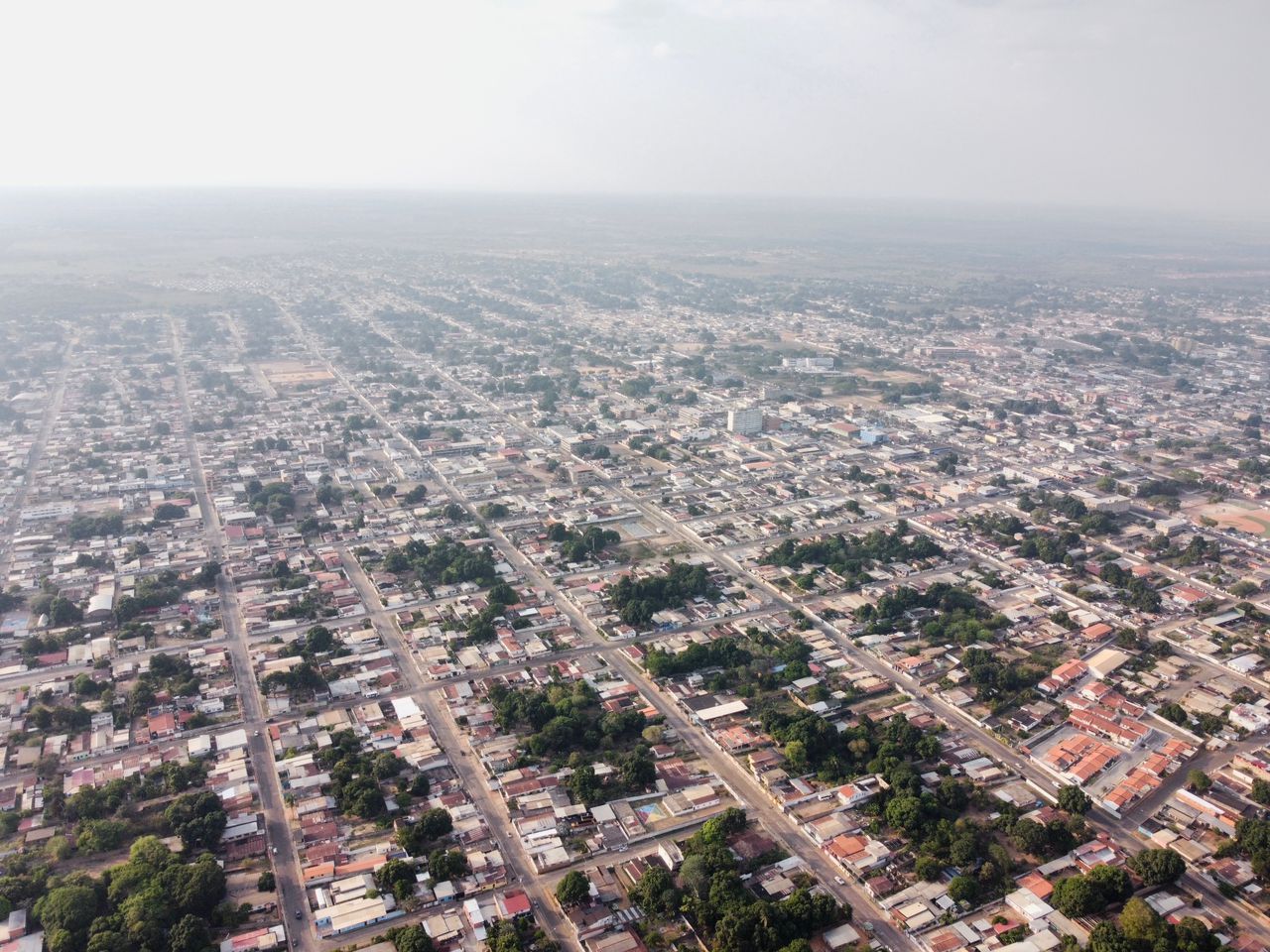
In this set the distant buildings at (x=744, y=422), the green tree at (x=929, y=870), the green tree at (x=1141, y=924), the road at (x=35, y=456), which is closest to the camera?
the green tree at (x=1141, y=924)

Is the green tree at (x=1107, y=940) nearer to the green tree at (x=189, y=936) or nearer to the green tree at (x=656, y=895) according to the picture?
the green tree at (x=656, y=895)

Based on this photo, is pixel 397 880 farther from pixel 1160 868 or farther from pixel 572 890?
pixel 1160 868

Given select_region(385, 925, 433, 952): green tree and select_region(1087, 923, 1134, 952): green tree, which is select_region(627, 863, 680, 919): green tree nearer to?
select_region(385, 925, 433, 952): green tree

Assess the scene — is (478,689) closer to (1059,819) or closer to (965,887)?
(965,887)

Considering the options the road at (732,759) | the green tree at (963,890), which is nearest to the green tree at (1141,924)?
the road at (732,759)

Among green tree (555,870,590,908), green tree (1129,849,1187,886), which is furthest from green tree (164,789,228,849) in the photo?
green tree (1129,849,1187,886)
